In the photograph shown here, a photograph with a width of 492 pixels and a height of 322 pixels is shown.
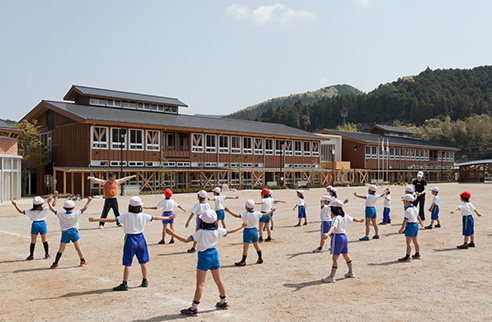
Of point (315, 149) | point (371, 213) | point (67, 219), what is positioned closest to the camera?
point (67, 219)

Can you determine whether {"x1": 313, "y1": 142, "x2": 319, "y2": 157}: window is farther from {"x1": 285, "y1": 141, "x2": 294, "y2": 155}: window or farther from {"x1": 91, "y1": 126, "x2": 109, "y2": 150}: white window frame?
{"x1": 91, "y1": 126, "x2": 109, "y2": 150}: white window frame

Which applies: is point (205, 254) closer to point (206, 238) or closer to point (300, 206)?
point (206, 238)

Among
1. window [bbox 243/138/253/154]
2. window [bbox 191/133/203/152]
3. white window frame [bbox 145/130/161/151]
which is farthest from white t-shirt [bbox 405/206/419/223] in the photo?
window [bbox 243/138/253/154]

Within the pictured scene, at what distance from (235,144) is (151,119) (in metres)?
10.2

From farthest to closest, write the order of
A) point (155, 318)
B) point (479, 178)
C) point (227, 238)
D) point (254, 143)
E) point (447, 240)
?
point (479, 178) < point (254, 143) < point (227, 238) < point (447, 240) < point (155, 318)

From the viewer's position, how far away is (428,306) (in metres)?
6.80

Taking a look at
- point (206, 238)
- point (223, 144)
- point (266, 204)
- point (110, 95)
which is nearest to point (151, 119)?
point (110, 95)

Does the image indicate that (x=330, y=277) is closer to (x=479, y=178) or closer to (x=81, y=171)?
(x=81, y=171)

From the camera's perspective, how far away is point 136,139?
128ft

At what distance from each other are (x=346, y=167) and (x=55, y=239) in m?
50.2

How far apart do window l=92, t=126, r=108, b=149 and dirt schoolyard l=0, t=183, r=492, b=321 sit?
2396 cm

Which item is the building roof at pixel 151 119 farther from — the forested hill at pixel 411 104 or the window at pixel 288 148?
the forested hill at pixel 411 104

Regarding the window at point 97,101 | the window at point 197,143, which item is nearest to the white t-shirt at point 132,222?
the window at point 197,143

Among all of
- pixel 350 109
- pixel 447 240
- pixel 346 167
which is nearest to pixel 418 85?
pixel 350 109
